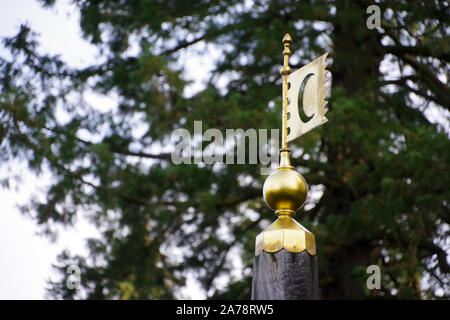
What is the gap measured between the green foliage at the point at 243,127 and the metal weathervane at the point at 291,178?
14.8 ft

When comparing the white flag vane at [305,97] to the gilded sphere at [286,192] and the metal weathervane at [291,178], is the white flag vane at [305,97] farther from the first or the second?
the gilded sphere at [286,192]

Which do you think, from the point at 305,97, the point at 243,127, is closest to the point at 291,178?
the point at 305,97

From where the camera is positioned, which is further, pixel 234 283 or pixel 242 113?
pixel 234 283

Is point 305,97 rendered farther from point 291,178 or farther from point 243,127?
point 243,127

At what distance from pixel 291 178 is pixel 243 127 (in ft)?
17.7

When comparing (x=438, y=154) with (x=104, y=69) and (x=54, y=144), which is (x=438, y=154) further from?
(x=104, y=69)

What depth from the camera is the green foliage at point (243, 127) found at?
767cm

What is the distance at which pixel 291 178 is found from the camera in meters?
2.59

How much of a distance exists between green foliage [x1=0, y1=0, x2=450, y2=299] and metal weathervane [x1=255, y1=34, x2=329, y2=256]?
452 centimetres

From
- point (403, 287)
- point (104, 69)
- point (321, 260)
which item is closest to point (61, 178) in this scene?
point (104, 69)

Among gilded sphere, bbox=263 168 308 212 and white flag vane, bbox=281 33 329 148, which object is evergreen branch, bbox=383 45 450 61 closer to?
white flag vane, bbox=281 33 329 148

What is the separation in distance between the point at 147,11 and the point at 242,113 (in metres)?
2.14

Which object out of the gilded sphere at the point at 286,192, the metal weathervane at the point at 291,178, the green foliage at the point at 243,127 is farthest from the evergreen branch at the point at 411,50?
the gilded sphere at the point at 286,192

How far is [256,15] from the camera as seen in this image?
353 inches
